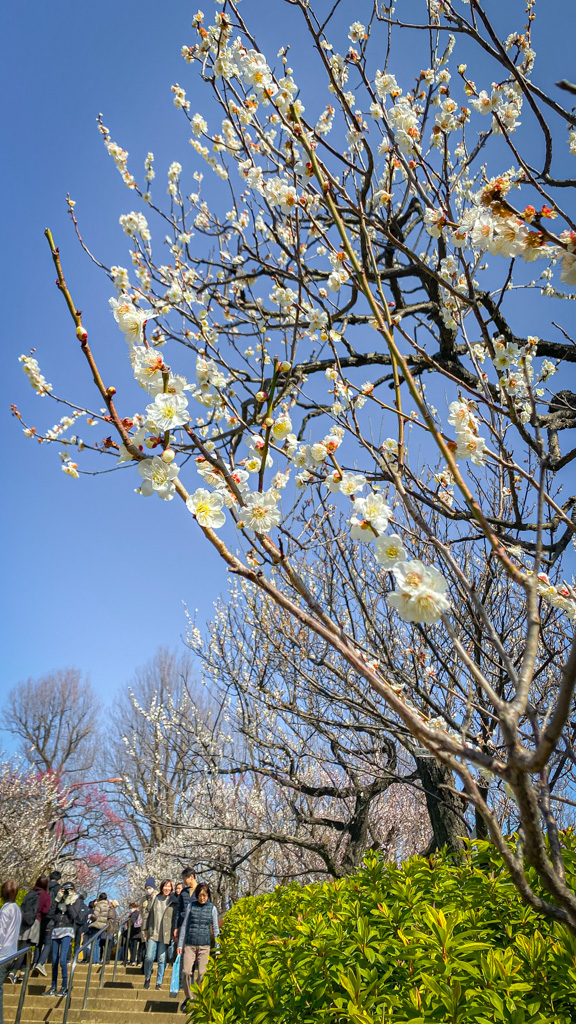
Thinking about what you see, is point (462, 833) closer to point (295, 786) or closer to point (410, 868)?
point (295, 786)

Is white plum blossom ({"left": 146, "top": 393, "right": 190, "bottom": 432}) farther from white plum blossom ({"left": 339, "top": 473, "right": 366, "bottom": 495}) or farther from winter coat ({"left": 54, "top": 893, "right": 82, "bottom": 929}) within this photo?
winter coat ({"left": 54, "top": 893, "right": 82, "bottom": 929})

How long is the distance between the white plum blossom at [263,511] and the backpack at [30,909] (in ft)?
→ 26.0

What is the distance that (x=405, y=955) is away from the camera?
1.89 meters

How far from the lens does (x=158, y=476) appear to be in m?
1.37

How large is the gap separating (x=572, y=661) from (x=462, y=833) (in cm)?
620

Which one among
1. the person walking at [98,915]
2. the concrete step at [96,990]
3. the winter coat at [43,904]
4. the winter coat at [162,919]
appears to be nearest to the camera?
the winter coat at [43,904]

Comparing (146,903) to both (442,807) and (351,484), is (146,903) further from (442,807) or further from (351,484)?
(351,484)

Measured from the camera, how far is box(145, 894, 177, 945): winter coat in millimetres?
7629

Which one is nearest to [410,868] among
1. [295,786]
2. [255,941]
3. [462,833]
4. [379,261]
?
[255,941]

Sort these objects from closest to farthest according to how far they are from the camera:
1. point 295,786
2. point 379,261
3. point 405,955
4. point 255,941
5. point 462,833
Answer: point 405,955 < point 255,941 < point 379,261 < point 462,833 < point 295,786

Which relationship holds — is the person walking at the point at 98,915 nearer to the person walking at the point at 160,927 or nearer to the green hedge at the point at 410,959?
the person walking at the point at 160,927

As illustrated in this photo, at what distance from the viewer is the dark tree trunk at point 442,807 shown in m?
5.86

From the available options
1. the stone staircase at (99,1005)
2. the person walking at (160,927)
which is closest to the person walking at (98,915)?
the stone staircase at (99,1005)

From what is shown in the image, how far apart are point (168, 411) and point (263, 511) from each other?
36cm
